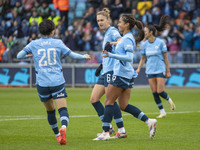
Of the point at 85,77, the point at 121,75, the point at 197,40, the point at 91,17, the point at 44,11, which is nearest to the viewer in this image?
the point at 121,75

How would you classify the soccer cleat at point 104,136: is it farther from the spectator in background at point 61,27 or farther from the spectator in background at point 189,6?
the spectator in background at point 61,27

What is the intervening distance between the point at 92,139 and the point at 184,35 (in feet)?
53.1

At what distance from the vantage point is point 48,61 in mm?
7332

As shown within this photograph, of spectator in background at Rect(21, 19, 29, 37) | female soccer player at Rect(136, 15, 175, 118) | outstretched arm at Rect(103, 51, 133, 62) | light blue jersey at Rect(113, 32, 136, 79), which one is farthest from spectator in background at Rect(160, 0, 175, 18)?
outstretched arm at Rect(103, 51, 133, 62)

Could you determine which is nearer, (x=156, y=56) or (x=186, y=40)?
(x=156, y=56)

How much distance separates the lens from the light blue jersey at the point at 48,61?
7309mm

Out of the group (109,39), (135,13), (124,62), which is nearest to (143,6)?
(135,13)

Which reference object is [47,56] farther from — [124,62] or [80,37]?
[80,37]

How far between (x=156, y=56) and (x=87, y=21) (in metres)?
14.7

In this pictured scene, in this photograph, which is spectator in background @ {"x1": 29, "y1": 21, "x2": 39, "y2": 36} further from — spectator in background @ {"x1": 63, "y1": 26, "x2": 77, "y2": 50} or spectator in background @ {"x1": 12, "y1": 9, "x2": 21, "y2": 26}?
spectator in background @ {"x1": 12, "y1": 9, "x2": 21, "y2": 26}

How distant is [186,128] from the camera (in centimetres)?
960

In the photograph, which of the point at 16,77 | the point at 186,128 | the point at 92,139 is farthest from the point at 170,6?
the point at 92,139

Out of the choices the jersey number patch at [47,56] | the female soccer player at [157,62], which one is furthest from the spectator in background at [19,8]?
the jersey number patch at [47,56]

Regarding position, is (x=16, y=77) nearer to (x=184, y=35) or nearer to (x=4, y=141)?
(x=184, y=35)
